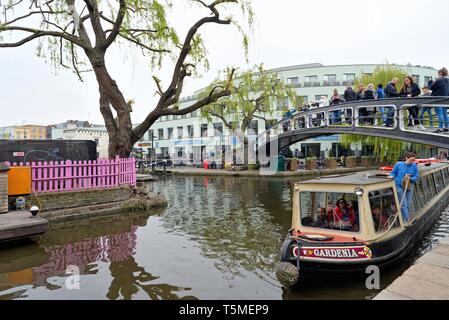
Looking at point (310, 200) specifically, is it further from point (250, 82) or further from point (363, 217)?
point (250, 82)

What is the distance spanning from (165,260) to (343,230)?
430 cm

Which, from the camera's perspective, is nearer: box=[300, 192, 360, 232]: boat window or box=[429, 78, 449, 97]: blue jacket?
box=[300, 192, 360, 232]: boat window

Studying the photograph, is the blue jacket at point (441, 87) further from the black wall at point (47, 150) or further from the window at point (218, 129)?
the window at point (218, 129)

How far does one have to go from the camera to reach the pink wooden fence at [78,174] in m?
11.9

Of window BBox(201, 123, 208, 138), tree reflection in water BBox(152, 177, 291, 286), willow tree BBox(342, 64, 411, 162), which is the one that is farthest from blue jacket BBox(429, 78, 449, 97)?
window BBox(201, 123, 208, 138)

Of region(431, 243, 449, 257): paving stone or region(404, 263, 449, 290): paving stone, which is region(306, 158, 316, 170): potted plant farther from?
region(404, 263, 449, 290): paving stone

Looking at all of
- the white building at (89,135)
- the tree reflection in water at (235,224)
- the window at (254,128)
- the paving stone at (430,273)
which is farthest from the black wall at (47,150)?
the white building at (89,135)

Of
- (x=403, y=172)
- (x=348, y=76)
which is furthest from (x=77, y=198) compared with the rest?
(x=348, y=76)

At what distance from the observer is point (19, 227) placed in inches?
337

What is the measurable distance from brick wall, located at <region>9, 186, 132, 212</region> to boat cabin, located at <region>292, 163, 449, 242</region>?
882cm

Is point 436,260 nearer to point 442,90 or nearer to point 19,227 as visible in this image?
point 442,90

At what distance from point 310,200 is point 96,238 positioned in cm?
674

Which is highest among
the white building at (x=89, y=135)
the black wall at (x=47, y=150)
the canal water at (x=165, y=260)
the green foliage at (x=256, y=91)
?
the green foliage at (x=256, y=91)

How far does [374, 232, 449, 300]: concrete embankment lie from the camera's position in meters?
4.46
